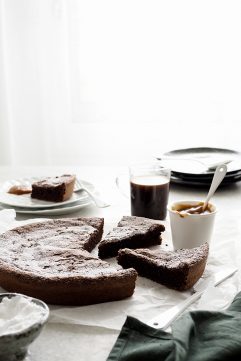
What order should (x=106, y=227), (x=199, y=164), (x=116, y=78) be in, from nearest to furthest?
(x=106, y=227), (x=199, y=164), (x=116, y=78)

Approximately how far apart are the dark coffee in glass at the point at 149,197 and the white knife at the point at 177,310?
56 cm

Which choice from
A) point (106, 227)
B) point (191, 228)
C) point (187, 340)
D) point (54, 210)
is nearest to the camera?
point (187, 340)

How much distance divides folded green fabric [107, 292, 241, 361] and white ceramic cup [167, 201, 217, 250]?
0.48 m

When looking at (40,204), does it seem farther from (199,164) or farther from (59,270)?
(199,164)

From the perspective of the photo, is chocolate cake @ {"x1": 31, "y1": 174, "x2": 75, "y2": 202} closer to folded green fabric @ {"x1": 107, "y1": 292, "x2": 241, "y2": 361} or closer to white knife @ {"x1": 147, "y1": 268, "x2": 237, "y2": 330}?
white knife @ {"x1": 147, "y1": 268, "x2": 237, "y2": 330}

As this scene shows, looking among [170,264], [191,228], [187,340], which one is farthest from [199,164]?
[187,340]

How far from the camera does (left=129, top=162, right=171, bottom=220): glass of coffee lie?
6.75 feet

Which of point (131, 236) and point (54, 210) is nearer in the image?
point (131, 236)

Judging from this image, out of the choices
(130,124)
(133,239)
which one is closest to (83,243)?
(133,239)

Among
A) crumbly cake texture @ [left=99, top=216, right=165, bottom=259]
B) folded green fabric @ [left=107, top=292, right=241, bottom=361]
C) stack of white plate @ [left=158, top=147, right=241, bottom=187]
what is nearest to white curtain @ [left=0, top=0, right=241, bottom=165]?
stack of white plate @ [left=158, top=147, right=241, bottom=187]

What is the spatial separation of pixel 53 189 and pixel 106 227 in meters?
0.32

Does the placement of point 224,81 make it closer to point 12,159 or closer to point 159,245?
point 12,159

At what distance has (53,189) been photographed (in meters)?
2.18

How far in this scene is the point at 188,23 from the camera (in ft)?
11.4
